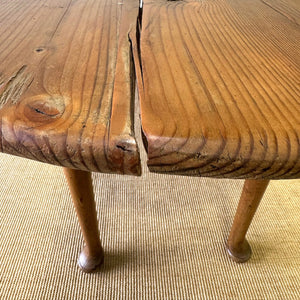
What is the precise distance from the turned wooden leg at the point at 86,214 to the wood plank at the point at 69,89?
19 cm

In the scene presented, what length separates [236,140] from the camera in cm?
28

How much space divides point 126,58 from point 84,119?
0.58ft

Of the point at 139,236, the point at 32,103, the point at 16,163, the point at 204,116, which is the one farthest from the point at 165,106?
the point at 16,163

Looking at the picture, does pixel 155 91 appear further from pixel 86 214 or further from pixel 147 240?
pixel 147 240

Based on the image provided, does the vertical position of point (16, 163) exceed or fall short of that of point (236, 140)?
it falls short

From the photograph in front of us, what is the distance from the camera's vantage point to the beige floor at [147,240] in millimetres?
695

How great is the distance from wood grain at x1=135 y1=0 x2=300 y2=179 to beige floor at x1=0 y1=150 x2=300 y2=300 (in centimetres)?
50

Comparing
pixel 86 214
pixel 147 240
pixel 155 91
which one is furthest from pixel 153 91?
pixel 147 240

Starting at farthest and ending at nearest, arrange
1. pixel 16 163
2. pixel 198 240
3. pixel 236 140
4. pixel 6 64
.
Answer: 1. pixel 16 163
2. pixel 198 240
3. pixel 6 64
4. pixel 236 140

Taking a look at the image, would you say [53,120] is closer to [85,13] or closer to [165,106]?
[165,106]

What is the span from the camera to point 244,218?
67 centimetres

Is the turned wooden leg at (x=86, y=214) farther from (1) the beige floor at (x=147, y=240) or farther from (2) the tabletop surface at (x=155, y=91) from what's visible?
(2) the tabletop surface at (x=155, y=91)

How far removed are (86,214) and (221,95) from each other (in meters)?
0.39

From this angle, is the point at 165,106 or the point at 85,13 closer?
the point at 165,106
